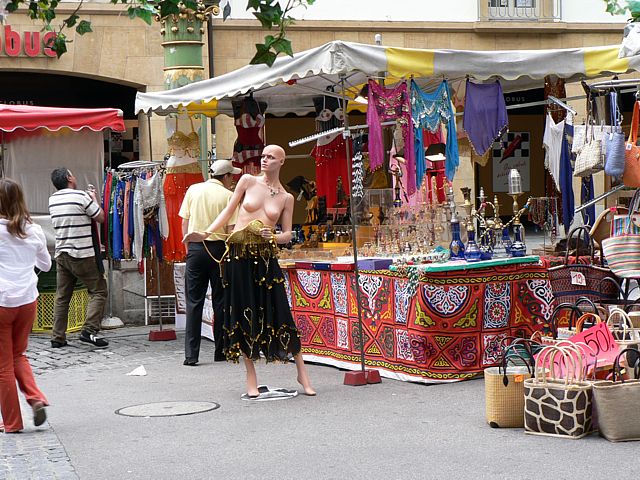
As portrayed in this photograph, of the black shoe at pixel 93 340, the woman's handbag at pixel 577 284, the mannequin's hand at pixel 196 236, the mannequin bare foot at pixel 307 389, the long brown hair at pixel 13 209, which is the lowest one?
the mannequin bare foot at pixel 307 389

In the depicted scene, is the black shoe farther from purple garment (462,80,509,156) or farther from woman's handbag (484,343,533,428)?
Answer: woman's handbag (484,343,533,428)

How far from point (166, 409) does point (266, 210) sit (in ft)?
5.39

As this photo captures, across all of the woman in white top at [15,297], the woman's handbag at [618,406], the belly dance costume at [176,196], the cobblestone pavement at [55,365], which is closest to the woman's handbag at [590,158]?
the woman's handbag at [618,406]

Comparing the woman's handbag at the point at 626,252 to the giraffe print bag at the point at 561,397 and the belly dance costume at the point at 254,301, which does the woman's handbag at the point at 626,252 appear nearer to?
the giraffe print bag at the point at 561,397

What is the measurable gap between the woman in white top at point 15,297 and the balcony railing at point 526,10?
642 inches

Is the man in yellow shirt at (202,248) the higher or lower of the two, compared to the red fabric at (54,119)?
lower

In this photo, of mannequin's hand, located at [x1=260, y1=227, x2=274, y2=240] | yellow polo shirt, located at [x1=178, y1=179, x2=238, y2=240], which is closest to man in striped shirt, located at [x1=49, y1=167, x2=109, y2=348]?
yellow polo shirt, located at [x1=178, y1=179, x2=238, y2=240]

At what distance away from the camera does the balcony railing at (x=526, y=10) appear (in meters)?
22.5

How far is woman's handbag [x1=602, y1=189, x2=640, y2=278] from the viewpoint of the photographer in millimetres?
9055

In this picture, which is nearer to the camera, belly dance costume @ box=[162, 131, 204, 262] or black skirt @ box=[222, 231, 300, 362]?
black skirt @ box=[222, 231, 300, 362]

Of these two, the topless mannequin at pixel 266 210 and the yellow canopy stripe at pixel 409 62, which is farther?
the yellow canopy stripe at pixel 409 62

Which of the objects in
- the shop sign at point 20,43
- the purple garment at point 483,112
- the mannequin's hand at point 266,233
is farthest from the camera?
the shop sign at point 20,43

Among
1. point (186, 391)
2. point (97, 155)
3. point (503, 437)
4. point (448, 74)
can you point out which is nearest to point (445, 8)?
point (97, 155)

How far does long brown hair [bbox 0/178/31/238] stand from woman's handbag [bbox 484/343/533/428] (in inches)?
123
